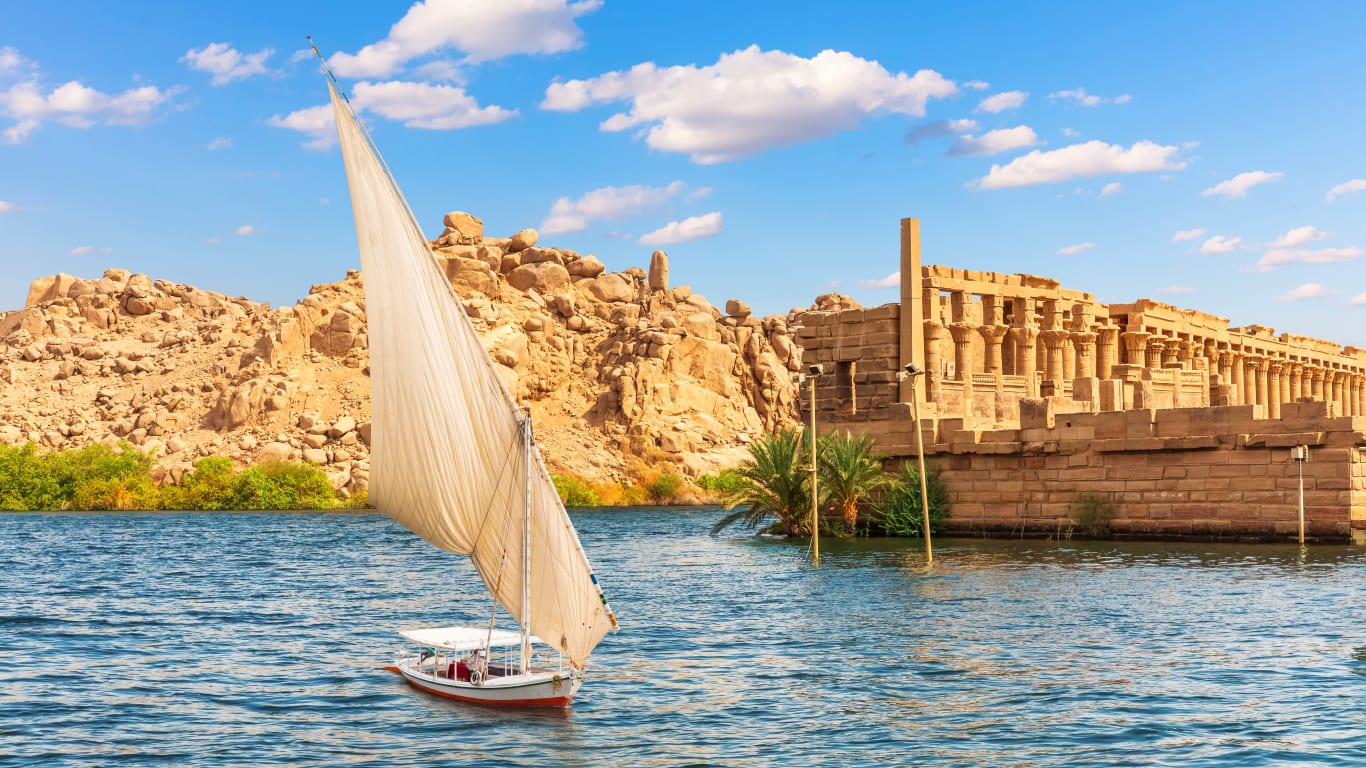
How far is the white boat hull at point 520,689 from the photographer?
13.4 metres

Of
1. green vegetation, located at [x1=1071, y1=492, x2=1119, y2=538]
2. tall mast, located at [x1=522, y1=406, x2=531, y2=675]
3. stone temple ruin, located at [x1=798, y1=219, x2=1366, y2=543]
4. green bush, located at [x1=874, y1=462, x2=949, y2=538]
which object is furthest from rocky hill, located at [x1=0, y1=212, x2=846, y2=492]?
tall mast, located at [x1=522, y1=406, x2=531, y2=675]

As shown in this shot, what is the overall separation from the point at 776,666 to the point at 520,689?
404cm

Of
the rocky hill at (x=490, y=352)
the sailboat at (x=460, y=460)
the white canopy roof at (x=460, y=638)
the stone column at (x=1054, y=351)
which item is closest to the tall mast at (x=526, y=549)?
the sailboat at (x=460, y=460)

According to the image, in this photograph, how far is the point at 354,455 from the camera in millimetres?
82812

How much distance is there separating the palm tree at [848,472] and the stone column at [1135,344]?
59.0 ft

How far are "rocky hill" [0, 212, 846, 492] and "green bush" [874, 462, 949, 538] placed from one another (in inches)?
1908

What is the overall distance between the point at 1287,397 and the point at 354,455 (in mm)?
Answer: 51753

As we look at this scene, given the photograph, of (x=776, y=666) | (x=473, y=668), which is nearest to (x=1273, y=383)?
(x=776, y=666)

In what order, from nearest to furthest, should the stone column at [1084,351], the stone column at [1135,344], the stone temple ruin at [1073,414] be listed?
the stone temple ruin at [1073,414] < the stone column at [1084,351] < the stone column at [1135,344]

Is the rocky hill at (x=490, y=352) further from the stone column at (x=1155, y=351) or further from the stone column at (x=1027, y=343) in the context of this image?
the stone column at (x=1027, y=343)

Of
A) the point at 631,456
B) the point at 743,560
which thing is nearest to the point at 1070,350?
the point at 743,560

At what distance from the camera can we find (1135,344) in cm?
4984

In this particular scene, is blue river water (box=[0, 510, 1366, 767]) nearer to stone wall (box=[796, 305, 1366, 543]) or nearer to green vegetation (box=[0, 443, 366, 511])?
stone wall (box=[796, 305, 1366, 543])

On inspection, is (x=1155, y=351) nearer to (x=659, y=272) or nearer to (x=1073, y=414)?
(x=1073, y=414)
